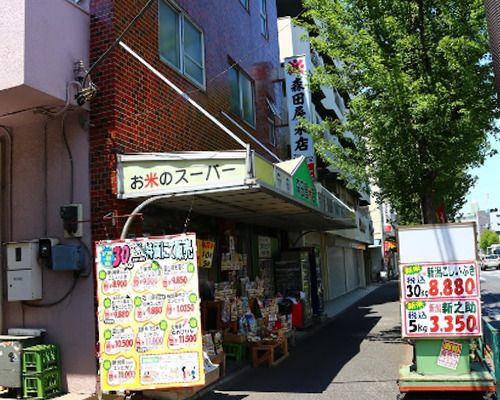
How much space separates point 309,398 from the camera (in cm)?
728

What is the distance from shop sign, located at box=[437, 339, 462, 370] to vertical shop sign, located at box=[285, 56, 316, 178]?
920cm

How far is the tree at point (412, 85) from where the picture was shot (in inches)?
400

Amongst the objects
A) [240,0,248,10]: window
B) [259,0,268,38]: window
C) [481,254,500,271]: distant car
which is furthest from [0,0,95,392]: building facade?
[481,254,500,271]: distant car

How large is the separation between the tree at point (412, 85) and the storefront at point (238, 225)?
5.79ft

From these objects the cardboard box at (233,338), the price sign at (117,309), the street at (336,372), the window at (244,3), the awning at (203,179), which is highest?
the window at (244,3)

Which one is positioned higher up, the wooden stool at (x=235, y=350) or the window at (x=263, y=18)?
the window at (x=263, y=18)

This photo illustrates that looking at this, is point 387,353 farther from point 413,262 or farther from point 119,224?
point 119,224

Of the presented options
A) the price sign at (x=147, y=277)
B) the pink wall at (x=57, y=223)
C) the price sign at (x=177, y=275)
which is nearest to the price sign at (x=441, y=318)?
the price sign at (x=177, y=275)

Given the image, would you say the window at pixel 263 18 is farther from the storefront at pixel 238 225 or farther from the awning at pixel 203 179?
the awning at pixel 203 179

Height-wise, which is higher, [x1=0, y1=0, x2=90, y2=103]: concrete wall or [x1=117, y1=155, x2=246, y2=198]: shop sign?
[x1=0, y1=0, x2=90, y2=103]: concrete wall

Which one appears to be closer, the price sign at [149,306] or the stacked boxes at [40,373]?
the price sign at [149,306]

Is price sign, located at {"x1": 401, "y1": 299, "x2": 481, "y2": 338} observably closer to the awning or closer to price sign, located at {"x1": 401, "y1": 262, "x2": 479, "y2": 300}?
price sign, located at {"x1": 401, "y1": 262, "x2": 479, "y2": 300}

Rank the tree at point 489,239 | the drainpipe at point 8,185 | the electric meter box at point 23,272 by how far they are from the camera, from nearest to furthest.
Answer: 1. the electric meter box at point 23,272
2. the drainpipe at point 8,185
3. the tree at point 489,239

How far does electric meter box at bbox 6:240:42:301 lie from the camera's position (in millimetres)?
7578
